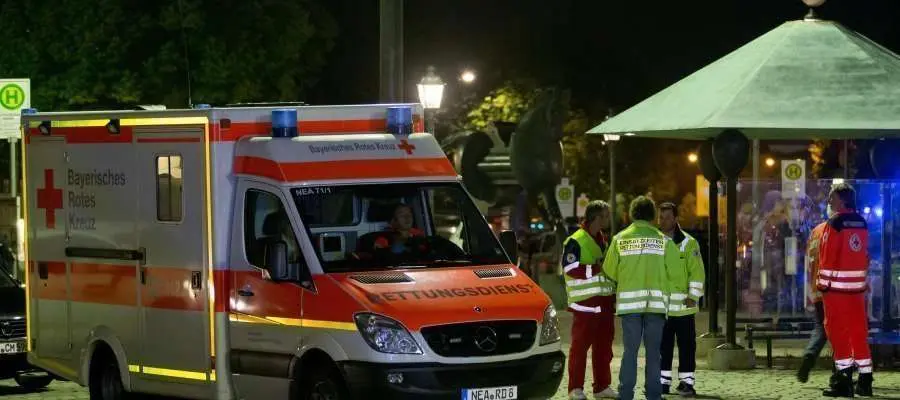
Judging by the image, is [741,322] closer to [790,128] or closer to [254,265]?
[790,128]

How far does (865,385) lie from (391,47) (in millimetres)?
5764

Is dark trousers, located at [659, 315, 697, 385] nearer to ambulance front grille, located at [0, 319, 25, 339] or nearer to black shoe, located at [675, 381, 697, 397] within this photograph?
black shoe, located at [675, 381, 697, 397]

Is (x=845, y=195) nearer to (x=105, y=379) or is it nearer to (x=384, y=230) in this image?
(x=384, y=230)

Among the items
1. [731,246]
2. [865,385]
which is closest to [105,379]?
[865,385]

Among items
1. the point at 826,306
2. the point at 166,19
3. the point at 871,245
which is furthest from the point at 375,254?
the point at 166,19

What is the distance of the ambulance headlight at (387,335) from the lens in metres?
12.4

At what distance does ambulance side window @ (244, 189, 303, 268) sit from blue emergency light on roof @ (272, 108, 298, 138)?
47 cm

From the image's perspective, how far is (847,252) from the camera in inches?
615

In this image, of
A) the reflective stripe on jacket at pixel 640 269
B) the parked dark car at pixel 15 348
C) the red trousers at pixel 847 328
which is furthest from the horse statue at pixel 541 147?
the reflective stripe on jacket at pixel 640 269

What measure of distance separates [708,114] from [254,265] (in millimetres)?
6560

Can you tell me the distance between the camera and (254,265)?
13422 millimetres

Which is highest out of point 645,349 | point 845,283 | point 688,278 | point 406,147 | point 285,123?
point 285,123

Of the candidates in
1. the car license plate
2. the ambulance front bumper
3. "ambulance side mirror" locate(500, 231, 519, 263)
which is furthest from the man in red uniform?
the car license plate

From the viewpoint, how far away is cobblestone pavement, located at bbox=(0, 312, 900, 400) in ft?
53.7
